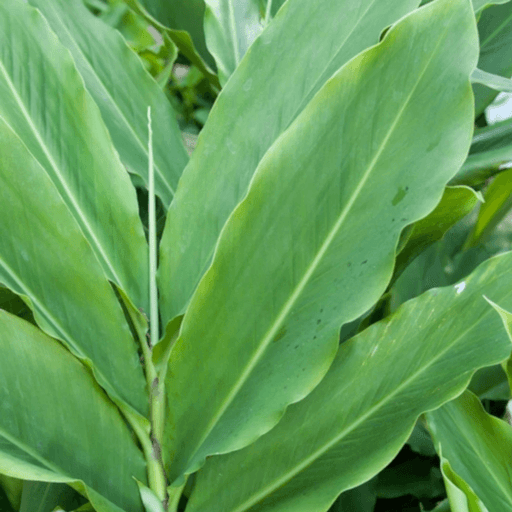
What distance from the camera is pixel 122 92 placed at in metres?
0.49

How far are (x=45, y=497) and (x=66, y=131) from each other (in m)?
0.28

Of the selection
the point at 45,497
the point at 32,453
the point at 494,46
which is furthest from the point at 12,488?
the point at 494,46

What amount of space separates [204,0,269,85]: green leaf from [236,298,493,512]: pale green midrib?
0.32m

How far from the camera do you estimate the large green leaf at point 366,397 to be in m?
0.33

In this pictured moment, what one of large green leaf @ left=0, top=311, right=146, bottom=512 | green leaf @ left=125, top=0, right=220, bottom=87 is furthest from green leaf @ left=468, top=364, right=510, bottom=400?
green leaf @ left=125, top=0, right=220, bottom=87

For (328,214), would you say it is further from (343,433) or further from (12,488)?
(12,488)

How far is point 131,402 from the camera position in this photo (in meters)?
0.37

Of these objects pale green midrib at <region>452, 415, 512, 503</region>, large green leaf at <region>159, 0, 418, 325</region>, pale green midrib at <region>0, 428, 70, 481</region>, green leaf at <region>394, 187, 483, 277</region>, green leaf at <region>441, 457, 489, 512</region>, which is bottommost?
pale green midrib at <region>452, 415, 512, 503</region>

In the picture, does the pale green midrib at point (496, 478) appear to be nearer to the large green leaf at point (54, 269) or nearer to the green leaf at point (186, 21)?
the large green leaf at point (54, 269)

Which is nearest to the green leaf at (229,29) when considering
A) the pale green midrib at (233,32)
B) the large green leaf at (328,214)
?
the pale green midrib at (233,32)

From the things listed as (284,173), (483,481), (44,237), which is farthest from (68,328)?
(483,481)

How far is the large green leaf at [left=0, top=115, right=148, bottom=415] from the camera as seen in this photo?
0.32 metres

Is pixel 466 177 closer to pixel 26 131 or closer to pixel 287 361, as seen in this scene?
pixel 287 361

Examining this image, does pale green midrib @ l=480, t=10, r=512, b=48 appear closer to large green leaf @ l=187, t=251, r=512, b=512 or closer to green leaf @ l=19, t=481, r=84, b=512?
large green leaf @ l=187, t=251, r=512, b=512
